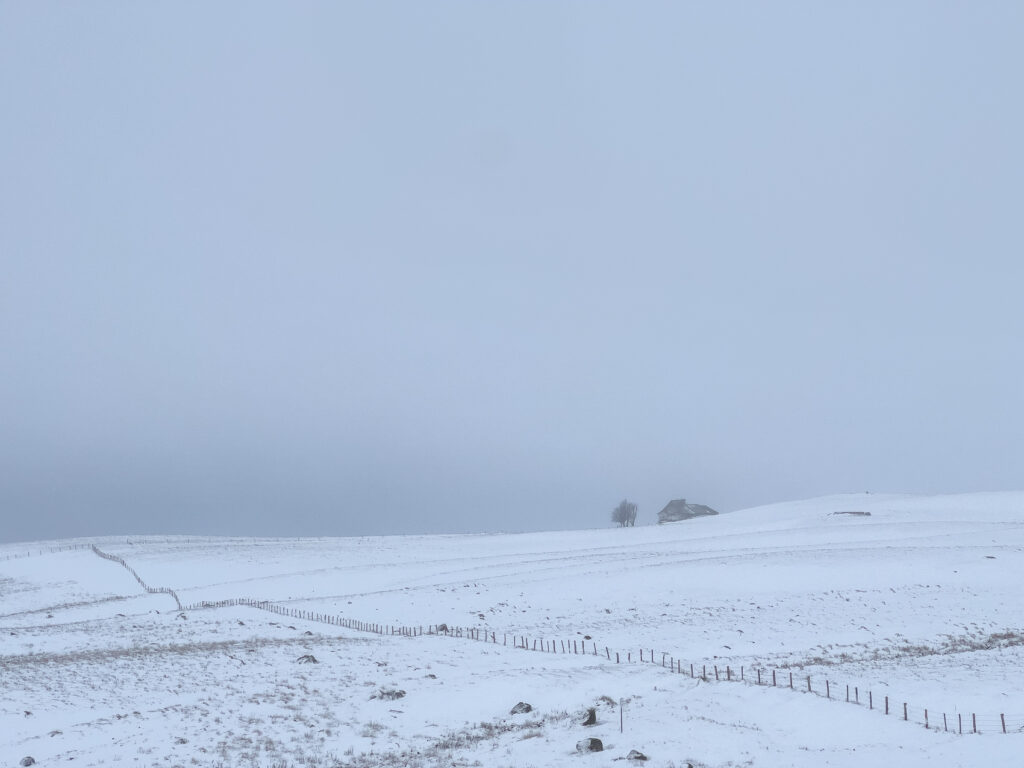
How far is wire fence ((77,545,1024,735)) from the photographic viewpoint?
22531 mm

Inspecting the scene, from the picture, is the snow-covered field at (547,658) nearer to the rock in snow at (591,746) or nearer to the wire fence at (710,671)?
the wire fence at (710,671)

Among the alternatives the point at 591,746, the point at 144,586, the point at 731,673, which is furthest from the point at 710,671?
the point at 144,586

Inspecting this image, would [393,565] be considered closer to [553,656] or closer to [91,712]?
[553,656]

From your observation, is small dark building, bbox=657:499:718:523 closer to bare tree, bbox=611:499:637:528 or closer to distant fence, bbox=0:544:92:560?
bare tree, bbox=611:499:637:528

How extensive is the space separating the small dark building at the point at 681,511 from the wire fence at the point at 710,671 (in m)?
90.3

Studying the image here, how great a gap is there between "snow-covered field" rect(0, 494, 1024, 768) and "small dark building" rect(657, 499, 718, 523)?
57.9m

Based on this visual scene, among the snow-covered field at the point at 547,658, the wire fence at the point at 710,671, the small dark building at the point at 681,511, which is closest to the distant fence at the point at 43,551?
the snow-covered field at the point at 547,658

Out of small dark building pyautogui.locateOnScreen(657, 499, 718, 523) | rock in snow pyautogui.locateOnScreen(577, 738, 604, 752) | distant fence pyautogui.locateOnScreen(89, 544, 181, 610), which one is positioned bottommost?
rock in snow pyautogui.locateOnScreen(577, 738, 604, 752)

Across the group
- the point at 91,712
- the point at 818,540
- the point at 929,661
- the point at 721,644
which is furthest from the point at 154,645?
the point at 818,540

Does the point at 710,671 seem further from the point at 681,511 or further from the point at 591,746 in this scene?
the point at 681,511

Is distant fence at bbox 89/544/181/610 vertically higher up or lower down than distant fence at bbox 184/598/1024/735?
higher up

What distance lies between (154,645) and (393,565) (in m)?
33.9

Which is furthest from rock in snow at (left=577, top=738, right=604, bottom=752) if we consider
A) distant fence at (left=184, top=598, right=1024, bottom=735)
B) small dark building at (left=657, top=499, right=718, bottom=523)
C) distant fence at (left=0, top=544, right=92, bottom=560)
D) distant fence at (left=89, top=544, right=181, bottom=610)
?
small dark building at (left=657, top=499, right=718, bottom=523)

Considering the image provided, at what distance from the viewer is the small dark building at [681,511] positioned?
13150 cm
